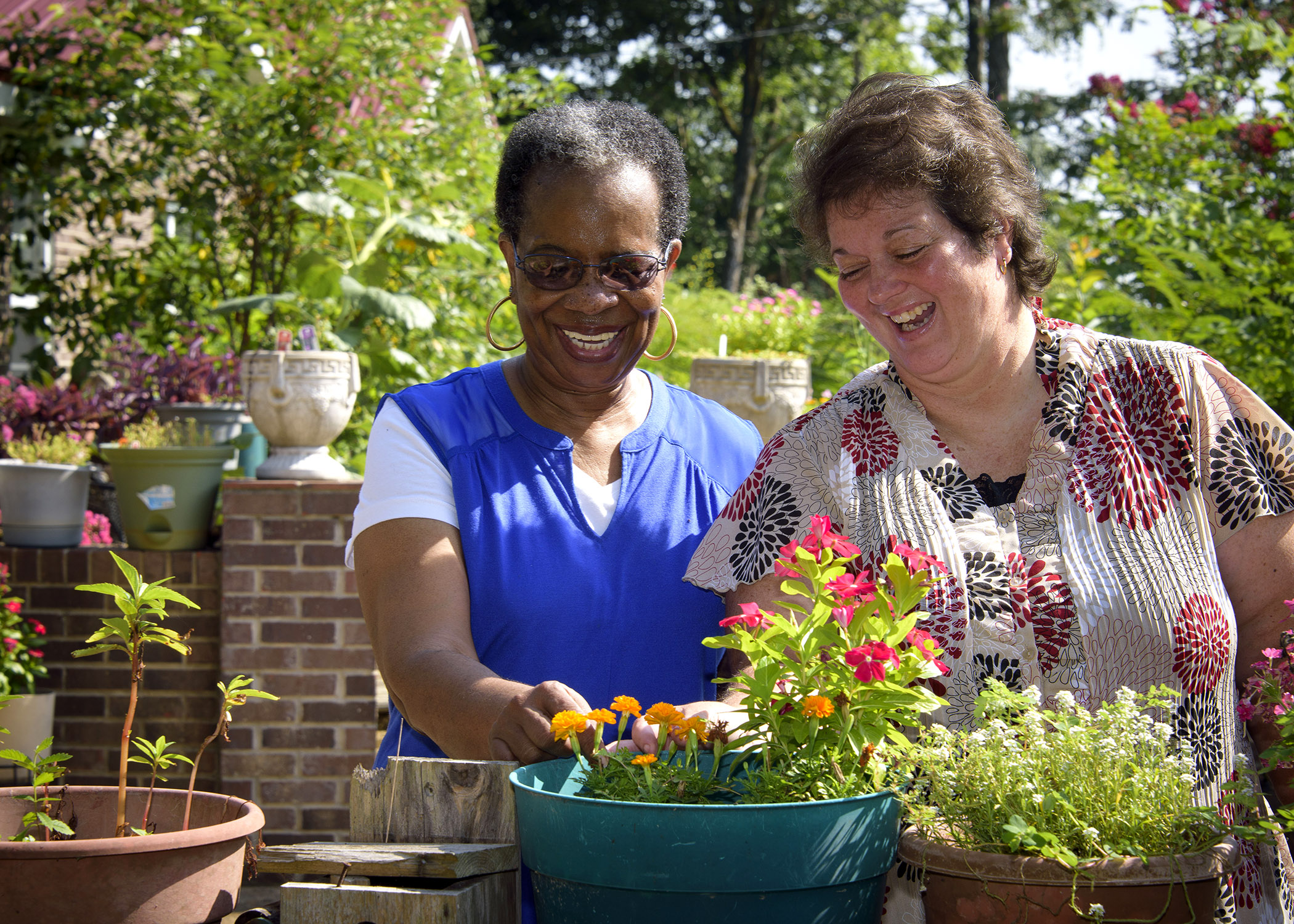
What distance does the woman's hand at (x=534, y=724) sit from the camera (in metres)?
1.33

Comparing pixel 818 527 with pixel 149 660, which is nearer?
pixel 818 527

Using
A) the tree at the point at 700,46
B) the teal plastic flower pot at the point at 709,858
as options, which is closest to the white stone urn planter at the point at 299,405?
the teal plastic flower pot at the point at 709,858

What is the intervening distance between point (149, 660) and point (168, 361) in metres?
1.43

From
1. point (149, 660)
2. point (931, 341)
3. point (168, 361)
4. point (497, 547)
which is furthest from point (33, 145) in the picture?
point (931, 341)

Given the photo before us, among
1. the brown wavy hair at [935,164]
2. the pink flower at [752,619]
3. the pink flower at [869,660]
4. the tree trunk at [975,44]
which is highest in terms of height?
the tree trunk at [975,44]

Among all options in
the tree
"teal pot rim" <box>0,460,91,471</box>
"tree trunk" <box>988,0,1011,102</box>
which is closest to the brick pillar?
"teal pot rim" <box>0,460,91,471</box>

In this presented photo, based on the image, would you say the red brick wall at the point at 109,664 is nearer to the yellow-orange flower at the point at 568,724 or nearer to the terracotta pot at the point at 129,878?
the terracotta pot at the point at 129,878

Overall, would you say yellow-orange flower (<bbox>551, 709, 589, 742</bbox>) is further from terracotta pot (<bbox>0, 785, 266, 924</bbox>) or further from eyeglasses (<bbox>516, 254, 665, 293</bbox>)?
eyeglasses (<bbox>516, 254, 665, 293</bbox>)

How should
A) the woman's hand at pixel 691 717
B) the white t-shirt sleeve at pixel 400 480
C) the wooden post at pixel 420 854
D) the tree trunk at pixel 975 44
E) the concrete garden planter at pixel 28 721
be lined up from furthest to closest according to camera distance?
the tree trunk at pixel 975 44 < the concrete garden planter at pixel 28 721 < the white t-shirt sleeve at pixel 400 480 < the woman's hand at pixel 691 717 < the wooden post at pixel 420 854

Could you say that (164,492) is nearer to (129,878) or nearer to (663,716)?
(129,878)

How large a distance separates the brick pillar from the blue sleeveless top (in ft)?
7.34

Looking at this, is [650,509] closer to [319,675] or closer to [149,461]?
[319,675]

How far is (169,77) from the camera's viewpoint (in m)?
5.99

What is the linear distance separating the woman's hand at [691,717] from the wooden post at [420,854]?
13 cm
